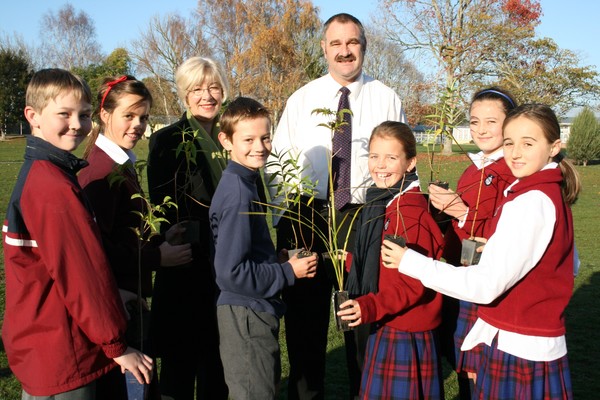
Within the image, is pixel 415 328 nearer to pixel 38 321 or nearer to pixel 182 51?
pixel 38 321

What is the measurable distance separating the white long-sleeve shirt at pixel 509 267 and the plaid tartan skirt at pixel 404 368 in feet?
1.24

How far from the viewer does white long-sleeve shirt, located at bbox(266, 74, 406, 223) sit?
4281mm

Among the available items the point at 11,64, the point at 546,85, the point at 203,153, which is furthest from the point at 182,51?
the point at 203,153

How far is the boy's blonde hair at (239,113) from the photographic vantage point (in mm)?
3363

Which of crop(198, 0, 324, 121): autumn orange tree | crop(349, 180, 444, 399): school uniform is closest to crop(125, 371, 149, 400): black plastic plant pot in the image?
crop(349, 180, 444, 399): school uniform

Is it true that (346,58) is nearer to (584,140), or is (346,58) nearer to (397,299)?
(397,299)

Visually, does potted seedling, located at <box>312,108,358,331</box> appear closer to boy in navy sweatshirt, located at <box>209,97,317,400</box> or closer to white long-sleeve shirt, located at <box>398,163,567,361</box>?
boy in navy sweatshirt, located at <box>209,97,317,400</box>

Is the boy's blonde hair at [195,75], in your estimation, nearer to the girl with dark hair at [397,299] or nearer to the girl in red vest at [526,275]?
the girl with dark hair at [397,299]

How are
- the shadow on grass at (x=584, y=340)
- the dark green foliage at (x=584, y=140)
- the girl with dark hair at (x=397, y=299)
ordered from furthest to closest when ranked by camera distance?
the dark green foliage at (x=584, y=140)
the shadow on grass at (x=584, y=340)
the girl with dark hair at (x=397, y=299)

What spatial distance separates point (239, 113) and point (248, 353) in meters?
1.38

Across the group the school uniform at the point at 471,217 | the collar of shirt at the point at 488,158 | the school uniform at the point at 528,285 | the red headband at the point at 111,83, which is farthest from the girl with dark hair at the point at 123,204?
the collar of shirt at the point at 488,158

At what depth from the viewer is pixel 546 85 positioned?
107ft

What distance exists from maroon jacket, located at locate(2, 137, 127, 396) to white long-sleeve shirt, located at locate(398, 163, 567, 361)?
4.99 feet

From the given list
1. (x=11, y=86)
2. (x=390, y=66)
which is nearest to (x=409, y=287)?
(x=390, y=66)
